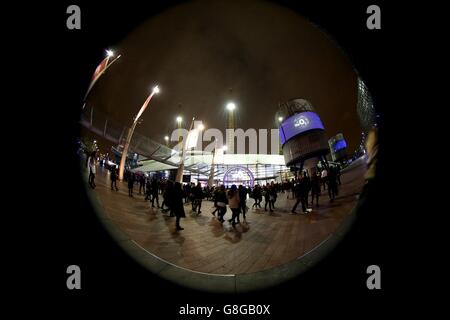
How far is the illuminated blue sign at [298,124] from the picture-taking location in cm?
140

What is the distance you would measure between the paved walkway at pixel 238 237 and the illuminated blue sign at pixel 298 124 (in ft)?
1.45

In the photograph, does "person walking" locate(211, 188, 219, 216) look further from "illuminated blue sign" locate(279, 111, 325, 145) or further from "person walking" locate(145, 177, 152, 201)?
"illuminated blue sign" locate(279, 111, 325, 145)

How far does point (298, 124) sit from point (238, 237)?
118 centimetres

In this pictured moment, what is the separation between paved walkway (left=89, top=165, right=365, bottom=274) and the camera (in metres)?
1.36

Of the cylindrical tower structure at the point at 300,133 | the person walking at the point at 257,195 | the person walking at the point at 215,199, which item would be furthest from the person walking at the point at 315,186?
the person walking at the point at 215,199

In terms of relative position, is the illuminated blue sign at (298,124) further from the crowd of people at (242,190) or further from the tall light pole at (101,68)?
the tall light pole at (101,68)

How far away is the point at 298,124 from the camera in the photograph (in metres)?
1.49

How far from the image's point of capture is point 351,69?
1.25m

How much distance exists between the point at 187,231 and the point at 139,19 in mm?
1785

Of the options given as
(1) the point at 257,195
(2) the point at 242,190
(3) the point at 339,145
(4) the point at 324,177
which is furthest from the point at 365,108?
(2) the point at 242,190

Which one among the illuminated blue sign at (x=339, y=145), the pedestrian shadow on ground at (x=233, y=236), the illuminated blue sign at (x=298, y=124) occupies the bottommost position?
the pedestrian shadow on ground at (x=233, y=236)

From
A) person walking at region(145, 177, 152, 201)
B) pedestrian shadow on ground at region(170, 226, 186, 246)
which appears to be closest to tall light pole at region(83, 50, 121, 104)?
person walking at region(145, 177, 152, 201)
